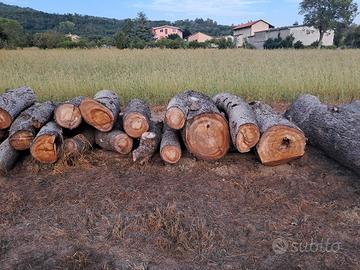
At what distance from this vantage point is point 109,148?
14.4ft

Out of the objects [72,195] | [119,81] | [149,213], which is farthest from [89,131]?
[119,81]

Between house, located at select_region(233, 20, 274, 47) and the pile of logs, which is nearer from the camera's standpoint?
the pile of logs

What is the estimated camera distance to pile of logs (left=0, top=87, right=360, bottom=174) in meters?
3.86

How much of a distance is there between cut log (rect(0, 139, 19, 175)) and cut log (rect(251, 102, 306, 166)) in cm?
290

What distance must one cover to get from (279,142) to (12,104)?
3379 mm

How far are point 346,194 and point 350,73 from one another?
6.79 meters

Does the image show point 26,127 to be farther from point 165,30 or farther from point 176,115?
point 165,30

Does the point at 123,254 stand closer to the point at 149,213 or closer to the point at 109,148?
the point at 149,213

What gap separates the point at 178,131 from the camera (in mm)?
4375

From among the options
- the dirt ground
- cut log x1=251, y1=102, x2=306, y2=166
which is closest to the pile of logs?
cut log x1=251, y1=102, x2=306, y2=166

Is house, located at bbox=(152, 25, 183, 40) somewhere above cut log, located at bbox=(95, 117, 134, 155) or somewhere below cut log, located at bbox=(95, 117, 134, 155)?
above

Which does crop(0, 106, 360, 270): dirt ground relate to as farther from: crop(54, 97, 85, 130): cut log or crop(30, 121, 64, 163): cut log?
crop(54, 97, 85, 130): cut log

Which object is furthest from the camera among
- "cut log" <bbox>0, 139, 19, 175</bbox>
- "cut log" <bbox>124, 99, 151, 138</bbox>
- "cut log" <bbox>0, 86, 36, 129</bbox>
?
"cut log" <bbox>0, 86, 36, 129</bbox>

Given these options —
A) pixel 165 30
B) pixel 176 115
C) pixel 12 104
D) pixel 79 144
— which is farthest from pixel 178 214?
pixel 165 30
